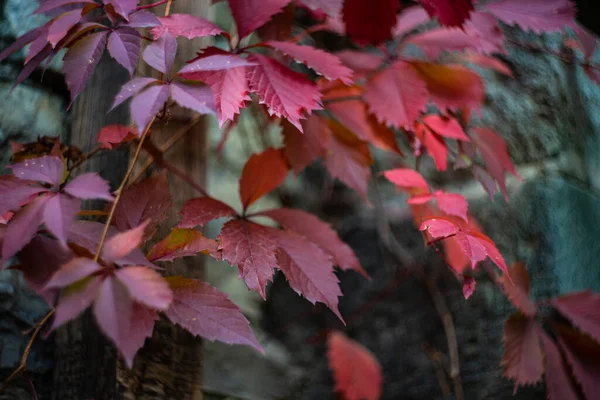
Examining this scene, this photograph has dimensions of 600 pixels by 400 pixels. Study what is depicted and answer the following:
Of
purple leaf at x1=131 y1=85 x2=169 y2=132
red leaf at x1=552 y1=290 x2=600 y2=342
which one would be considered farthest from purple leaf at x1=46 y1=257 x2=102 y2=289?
red leaf at x1=552 y1=290 x2=600 y2=342

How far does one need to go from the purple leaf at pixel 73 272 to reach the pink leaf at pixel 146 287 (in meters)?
0.02

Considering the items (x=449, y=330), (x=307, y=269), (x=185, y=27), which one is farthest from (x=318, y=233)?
(x=449, y=330)

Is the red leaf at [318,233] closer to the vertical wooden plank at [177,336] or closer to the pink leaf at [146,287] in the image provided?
the vertical wooden plank at [177,336]

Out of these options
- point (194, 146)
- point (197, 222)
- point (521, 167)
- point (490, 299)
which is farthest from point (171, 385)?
point (521, 167)

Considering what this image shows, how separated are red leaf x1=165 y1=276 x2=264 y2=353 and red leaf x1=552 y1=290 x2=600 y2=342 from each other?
0.56 m

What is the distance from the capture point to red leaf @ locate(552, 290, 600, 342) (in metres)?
0.73

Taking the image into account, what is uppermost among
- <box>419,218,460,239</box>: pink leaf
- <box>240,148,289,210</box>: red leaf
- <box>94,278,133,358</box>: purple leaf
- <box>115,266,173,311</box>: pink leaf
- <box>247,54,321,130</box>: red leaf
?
<box>247,54,321,130</box>: red leaf

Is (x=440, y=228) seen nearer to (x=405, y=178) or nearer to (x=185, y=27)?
(x=405, y=178)

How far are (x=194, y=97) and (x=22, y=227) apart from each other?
0.64 ft

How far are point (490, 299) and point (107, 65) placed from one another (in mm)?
916

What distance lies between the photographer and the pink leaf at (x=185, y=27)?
23.0 inches

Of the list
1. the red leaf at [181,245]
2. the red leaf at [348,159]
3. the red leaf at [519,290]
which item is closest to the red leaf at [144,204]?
the red leaf at [181,245]

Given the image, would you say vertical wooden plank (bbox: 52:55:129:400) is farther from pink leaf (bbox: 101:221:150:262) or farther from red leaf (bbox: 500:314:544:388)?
red leaf (bbox: 500:314:544:388)

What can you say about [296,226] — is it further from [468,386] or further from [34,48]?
[468,386]
